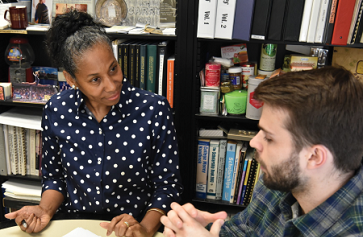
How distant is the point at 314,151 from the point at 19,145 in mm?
1808

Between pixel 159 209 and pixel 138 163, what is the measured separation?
0.19 metres

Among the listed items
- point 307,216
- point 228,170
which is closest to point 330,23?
point 228,170

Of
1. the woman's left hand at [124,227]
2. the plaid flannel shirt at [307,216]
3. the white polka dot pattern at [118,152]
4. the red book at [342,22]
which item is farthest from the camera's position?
the red book at [342,22]

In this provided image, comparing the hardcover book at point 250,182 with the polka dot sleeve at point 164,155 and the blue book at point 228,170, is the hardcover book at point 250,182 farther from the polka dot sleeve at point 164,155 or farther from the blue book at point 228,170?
the polka dot sleeve at point 164,155

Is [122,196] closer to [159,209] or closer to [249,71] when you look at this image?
[159,209]

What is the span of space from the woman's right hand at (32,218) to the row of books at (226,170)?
3.10ft

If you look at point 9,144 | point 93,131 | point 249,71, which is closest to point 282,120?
point 93,131

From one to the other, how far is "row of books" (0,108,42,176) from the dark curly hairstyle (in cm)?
88

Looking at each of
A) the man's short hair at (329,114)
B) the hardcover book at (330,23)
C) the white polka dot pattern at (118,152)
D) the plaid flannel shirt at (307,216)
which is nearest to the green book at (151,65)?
the white polka dot pattern at (118,152)

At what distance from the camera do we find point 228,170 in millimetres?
1928

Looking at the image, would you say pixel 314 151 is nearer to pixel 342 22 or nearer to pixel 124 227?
pixel 124 227

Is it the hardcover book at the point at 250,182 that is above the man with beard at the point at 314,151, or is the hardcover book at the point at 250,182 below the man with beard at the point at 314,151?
below

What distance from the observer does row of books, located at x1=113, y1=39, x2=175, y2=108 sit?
1772 mm

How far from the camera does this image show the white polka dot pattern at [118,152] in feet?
4.36
